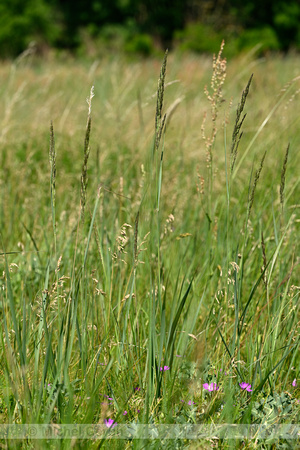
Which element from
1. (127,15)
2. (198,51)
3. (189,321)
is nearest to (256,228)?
(189,321)

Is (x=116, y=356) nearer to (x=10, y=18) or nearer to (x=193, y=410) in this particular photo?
(x=193, y=410)

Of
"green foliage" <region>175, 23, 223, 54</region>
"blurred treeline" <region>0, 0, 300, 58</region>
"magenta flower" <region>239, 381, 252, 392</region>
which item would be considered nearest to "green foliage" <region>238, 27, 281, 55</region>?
"blurred treeline" <region>0, 0, 300, 58</region>

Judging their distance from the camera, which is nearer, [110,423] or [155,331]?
[110,423]

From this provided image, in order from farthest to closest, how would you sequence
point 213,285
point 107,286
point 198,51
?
1. point 198,51
2. point 213,285
3. point 107,286

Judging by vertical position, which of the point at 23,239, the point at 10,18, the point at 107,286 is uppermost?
the point at 10,18

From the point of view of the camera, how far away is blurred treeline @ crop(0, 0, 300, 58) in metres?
19.3

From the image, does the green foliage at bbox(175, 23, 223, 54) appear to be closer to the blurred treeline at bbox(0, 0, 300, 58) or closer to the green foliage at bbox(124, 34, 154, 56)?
the blurred treeline at bbox(0, 0, 300, 58)

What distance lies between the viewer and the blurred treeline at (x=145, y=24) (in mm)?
19312

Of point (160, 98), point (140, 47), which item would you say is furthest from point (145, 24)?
point (160, 98)

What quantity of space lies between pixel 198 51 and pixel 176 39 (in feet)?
18.5

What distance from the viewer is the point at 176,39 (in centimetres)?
2392

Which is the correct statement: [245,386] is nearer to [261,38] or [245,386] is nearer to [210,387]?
[210,387]

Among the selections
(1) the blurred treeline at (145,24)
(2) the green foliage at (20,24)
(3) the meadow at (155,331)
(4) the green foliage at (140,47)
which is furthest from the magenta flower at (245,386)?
(2) the green foliage at (20,24)

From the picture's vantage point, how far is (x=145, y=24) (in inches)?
1045
